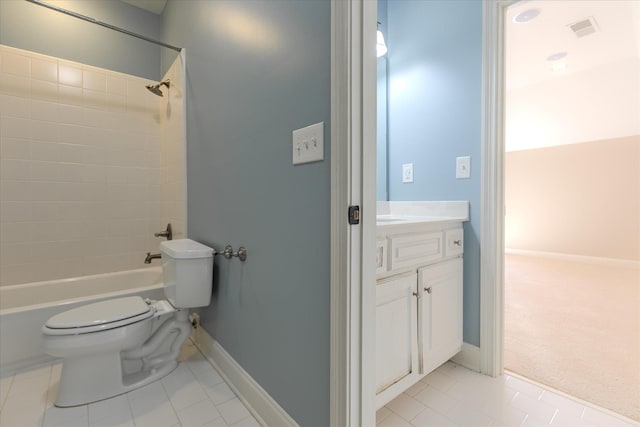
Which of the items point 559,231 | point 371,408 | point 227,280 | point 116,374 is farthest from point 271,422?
point 559,231

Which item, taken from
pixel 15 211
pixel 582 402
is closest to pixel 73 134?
pixel 15 211

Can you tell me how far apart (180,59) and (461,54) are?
5.92 ft

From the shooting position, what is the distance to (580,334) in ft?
6.40

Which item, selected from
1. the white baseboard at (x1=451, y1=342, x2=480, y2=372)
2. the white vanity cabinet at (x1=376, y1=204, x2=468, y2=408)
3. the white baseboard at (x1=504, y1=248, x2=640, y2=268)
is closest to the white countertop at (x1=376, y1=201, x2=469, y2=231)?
the white vanity cabinet at (x1=376, y1=204, x2=468, y2=408)

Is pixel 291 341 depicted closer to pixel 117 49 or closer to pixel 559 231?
pixel 117 49

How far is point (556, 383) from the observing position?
144cm

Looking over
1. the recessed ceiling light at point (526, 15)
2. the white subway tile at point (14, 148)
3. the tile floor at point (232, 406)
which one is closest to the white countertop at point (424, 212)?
the tile floor at point (232, 406)

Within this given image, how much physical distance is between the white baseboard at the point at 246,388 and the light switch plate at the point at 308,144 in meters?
0.91

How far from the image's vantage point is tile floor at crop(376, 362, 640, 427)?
1.19m

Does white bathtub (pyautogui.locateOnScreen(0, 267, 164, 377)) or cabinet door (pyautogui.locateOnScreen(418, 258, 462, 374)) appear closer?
cabinet door (pyautogui.locateOnScreen(418, 258, 462, 374))

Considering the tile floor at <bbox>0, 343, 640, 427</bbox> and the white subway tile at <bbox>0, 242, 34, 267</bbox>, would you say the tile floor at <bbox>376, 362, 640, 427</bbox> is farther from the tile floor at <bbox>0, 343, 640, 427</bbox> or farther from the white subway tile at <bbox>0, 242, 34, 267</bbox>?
the white subway tile at <bbox>0, 242, 34, 267</bbox>

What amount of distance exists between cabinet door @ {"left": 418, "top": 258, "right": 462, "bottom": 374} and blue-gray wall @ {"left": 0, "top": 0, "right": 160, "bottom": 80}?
272 centimetres

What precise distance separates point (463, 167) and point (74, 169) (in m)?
2.69

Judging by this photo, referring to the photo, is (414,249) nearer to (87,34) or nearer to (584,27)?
(87,34)
